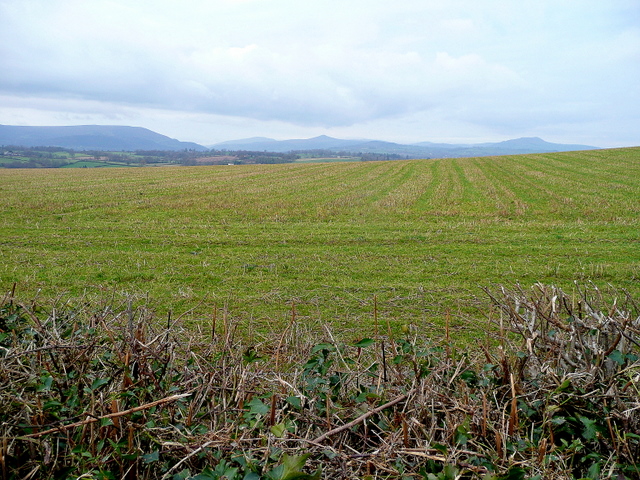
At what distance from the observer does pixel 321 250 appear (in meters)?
12.5

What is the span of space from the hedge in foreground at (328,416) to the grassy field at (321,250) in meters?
0.67

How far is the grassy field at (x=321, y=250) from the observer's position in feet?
27.6

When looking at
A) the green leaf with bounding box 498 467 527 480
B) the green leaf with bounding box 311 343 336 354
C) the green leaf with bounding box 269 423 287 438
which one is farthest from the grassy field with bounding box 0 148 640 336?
the green leaf with bounding box 498 467 527 480

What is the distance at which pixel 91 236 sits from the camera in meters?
14.4

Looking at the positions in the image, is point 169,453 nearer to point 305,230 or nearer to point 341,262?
point 341,262

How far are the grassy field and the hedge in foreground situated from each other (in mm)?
673

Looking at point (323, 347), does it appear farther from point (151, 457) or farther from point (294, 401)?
point (151, 457)

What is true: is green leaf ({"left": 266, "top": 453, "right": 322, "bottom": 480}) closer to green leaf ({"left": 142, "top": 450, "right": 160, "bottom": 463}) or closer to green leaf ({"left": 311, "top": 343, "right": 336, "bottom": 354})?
green leaf ({"left": 142, "top": 450, "right": 160, "bottom": 463})

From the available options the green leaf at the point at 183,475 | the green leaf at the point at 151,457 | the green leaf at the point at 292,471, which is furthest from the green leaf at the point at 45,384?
the green leaf at the point at 292,471

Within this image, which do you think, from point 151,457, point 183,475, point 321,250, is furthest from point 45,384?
point 321,250

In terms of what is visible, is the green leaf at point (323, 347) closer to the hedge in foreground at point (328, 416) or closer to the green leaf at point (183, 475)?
the hedge in foreground at point (328, 416)

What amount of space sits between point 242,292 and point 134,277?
289 cm

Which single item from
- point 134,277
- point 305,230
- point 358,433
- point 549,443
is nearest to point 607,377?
point 549,443

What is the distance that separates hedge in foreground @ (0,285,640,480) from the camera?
200 centimetres
